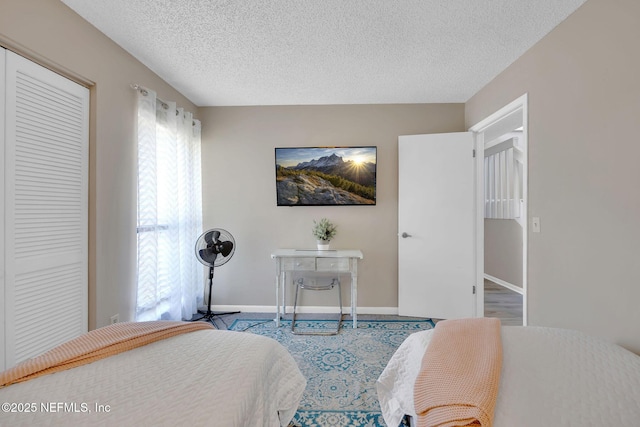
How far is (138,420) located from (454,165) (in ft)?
10.5

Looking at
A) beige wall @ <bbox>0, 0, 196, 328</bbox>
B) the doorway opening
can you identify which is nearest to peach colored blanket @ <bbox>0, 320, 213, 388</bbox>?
beige wall @ <bbox>0, 0, 196, 328</bbox>

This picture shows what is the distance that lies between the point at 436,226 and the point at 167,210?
109 inches

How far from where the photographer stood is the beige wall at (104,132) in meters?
1.63

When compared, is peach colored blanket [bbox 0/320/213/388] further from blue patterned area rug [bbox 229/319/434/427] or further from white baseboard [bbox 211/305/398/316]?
white baseboard [bbox 211/305/398/316]

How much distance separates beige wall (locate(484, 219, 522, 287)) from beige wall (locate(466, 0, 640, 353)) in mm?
2789

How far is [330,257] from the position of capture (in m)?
2.93

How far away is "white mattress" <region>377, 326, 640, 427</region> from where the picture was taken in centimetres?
82

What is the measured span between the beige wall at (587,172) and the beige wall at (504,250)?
279 cm

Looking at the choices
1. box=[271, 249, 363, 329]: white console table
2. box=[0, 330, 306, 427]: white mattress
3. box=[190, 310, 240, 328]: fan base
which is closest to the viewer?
box=[0, 330, 306, 427]: white mattress

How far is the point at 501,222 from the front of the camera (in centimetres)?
488

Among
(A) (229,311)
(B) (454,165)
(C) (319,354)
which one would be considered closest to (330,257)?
(C) (319,354)

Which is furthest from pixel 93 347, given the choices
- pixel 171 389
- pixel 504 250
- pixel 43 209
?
pixel 504 250

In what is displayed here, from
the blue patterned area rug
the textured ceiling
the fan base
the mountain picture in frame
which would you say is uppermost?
the textured ceiling

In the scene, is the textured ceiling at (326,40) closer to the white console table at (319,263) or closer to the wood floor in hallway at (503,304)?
the white console table at (319,263)
